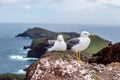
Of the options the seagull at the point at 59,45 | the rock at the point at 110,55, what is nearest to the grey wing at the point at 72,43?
the seagull at the point at 59,45

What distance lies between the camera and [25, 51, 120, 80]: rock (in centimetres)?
1634

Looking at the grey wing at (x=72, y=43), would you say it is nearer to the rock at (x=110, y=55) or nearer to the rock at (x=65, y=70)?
the rock at (x=65, y=70)

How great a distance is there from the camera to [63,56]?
17.5m

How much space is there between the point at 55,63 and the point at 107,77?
2.34 metres

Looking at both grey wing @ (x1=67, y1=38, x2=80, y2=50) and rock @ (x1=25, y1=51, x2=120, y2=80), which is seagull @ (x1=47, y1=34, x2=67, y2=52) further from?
grey wing @ (x1=67, y1=38, x2=80, y2=50)

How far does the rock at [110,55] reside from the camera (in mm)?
24913

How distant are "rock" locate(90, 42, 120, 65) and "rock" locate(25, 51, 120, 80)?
282 inches

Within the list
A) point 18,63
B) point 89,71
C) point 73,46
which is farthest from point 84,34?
point 18,63

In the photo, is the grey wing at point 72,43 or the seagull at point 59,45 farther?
the grey wing at point 72,43

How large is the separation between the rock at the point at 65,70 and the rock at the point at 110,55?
23.5ft

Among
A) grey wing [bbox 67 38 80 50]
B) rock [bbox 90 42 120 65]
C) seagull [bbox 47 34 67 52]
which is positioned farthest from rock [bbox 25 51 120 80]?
rock [bbox 90 42 120 65]

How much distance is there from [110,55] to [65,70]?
32.1 feet

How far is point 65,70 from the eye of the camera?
54.1 ft

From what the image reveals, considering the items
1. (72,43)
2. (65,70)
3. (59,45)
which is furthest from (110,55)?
(65,70)
